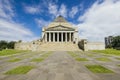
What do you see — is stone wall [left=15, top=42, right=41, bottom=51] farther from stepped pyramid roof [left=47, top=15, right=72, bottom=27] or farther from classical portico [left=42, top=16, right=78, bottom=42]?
stepped pyramid roof [left=47, top=15, right=72, bottom=27]

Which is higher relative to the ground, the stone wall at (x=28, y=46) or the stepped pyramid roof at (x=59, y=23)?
the stepped pyramid roof at (x=59, y=23)

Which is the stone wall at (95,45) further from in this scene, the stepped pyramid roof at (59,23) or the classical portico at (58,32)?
Result: the stepped pyramid roof at (59,23)

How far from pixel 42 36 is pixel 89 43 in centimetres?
3616

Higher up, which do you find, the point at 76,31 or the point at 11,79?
the point at 76,31

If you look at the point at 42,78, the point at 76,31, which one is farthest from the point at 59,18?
the point at 42,78

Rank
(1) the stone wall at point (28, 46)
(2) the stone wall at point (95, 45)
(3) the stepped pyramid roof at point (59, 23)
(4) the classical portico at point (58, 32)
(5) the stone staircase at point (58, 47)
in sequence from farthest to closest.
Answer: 1. (3) the stepped pyramid roof at point (59, 23)
2. (4) the classical portico at point (58, 32)
3. (2) the stone wall at point (95, 45)
4. (5) the stone staircase at point (58, 47)
5. (1) the stone wall at point (28, 46)

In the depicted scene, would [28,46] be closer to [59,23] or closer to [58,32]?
[58,32]

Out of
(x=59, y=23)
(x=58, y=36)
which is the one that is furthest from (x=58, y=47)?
(x=59, y=23)

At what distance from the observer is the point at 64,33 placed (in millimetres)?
82250

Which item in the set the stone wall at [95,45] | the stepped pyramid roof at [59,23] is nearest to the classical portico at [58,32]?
the stepped pyramid roof at [59,23]

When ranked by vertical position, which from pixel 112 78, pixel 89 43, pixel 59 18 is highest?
pixel 59 18

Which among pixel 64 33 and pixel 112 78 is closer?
pixel 112 78

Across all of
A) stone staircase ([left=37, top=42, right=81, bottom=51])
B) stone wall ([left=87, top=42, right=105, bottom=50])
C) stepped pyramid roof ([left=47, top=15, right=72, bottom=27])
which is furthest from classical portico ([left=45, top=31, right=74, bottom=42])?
stone wall ([left=87, top=42, right=105, bottom=50])

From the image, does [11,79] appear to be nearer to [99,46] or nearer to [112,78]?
[112,78]
